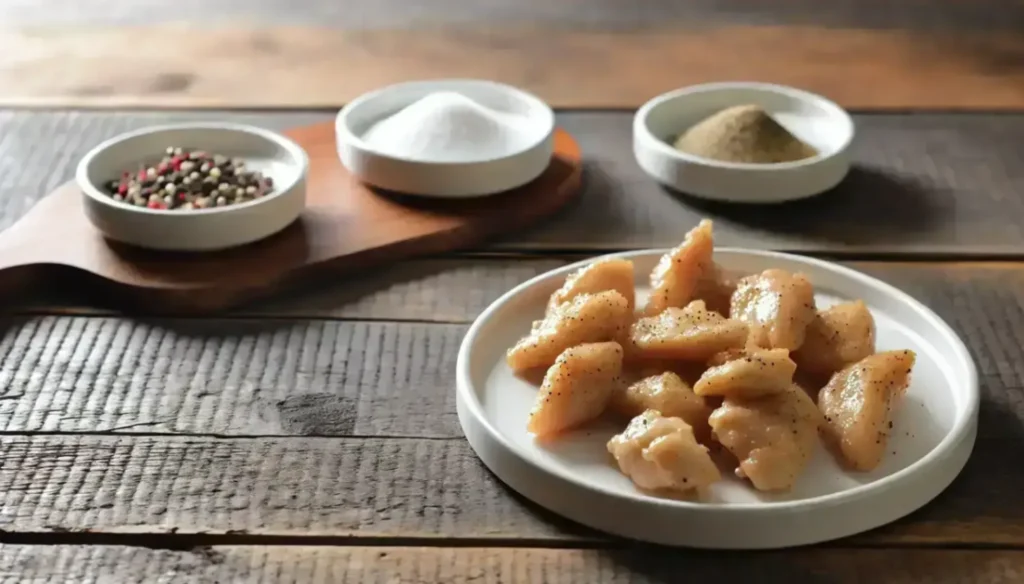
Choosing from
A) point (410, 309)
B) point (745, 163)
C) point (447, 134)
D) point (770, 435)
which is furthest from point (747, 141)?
point (770, 435)

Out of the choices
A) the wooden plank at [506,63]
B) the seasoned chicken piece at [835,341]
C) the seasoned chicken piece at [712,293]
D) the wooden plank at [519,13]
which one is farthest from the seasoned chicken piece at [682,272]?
the wooden plank at [519,13]

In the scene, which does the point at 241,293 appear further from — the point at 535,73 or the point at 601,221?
the point at 535,73

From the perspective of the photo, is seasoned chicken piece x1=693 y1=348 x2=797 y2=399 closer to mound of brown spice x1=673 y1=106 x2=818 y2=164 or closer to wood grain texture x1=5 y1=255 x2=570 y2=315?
wood grain texture x1=5 y1=255 x2=570 y2=315

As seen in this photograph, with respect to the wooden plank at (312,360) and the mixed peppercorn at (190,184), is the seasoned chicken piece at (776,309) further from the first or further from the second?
the mixed peppercorn at (190,184)

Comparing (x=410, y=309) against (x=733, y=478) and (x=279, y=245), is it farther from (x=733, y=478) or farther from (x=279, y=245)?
(x=733, y=478)

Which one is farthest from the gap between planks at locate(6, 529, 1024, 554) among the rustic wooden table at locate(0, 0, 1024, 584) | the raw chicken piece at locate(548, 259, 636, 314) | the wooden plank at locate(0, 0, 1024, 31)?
the wooden plank at locate(0, 0, 1024, 31)

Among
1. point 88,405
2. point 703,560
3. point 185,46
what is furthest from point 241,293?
point 185,46
